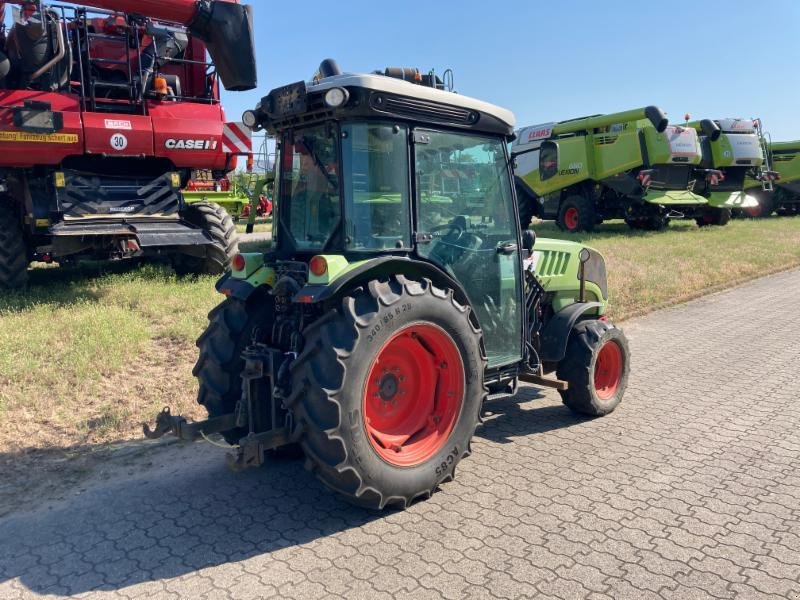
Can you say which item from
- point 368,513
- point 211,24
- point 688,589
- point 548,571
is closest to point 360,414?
Result: point 368,513

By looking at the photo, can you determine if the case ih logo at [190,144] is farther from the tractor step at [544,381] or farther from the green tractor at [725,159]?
the green tractor at [725,159]

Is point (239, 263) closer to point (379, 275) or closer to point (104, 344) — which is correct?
point (379, 275)

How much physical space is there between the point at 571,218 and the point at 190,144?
11.9 m

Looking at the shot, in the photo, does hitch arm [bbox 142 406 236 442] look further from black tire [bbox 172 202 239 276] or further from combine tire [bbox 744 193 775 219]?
combine tire [bbox 744 193 775 219]

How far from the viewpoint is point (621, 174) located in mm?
16203

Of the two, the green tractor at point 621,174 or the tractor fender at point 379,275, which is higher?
the green tractor at point 621,174

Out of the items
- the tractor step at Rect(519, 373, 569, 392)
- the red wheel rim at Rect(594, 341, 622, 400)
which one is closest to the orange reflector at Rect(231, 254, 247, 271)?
the tractor step at Rect(519, 373, 569, 392)

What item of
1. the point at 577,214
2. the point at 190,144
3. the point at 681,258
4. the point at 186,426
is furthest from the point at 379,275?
the point at 577,214

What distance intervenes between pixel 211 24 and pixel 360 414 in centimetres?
485

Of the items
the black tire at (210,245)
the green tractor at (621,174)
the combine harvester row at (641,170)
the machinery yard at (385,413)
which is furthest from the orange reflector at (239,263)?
the green tractor at (621,174)

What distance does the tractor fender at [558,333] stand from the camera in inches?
185

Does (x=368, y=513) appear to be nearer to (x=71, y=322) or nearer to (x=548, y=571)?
(x=548, y=571)

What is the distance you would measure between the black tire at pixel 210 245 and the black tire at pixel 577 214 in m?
10.9

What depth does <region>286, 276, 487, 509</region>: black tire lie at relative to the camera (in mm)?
3125
